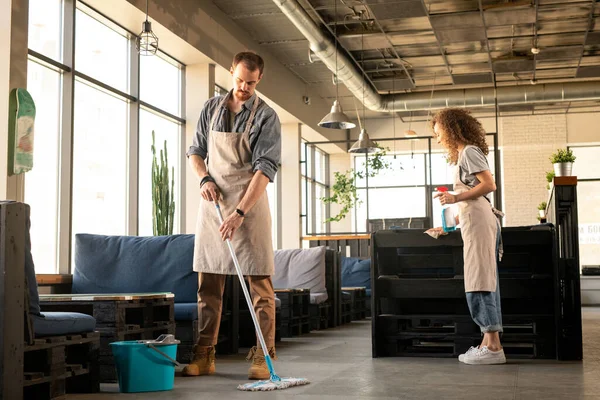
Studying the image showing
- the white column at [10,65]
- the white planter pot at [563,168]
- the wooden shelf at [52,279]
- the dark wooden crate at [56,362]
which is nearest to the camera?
the dark wooden crate at [56,362]

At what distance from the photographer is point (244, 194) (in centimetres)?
350

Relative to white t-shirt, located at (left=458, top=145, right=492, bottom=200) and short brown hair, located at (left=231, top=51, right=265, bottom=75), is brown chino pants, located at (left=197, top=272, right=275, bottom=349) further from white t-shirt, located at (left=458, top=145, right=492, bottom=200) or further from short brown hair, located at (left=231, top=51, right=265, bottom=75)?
white t-shirt, located at (left=458, top=145, right=492, bottom=200)


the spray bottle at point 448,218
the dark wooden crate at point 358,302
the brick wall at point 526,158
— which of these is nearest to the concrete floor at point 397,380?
the spray bottle at point 448,218

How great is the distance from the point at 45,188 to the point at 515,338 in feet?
14.2

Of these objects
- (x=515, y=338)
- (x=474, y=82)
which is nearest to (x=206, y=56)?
(x=474, y=82)

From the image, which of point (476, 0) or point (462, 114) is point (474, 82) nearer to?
point (476, 0)

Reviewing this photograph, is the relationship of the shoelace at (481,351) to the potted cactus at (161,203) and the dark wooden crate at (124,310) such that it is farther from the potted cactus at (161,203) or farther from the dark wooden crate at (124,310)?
the potted cactus at (161,203)

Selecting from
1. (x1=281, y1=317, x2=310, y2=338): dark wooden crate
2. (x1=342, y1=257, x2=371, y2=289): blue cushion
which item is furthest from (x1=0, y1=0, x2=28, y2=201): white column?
(x1=342, y1=257, x2=371, y2=289): blue cushion

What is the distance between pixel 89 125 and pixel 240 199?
4.71 m

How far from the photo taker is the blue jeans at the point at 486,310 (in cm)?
412

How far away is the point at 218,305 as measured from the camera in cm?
363

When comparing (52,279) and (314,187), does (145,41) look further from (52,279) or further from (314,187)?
(314,187)

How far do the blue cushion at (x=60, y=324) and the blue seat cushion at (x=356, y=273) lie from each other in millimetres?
7416

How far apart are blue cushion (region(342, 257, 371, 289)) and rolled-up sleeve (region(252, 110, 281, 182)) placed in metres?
6.95
